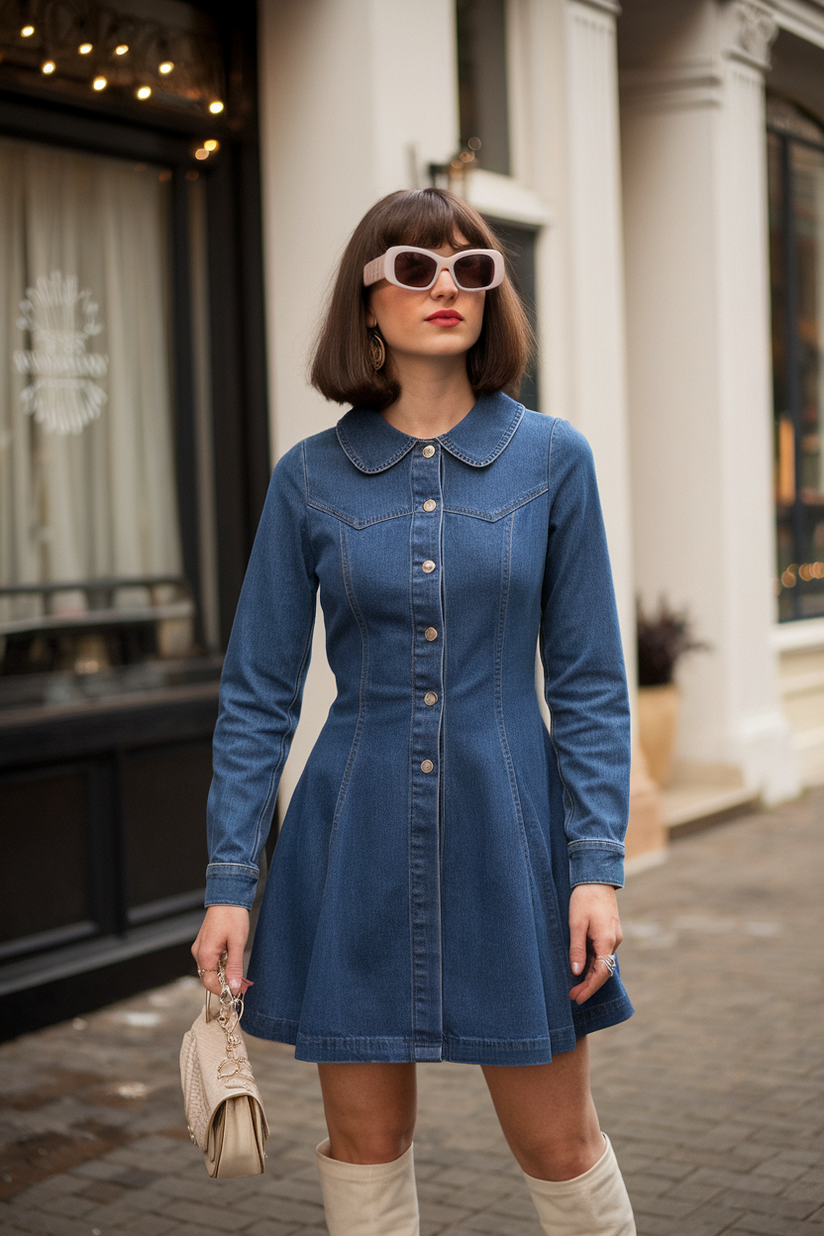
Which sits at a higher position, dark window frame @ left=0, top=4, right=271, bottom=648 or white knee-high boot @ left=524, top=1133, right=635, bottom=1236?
dark window frame @ left=0, top=4, right=271, bottom=648

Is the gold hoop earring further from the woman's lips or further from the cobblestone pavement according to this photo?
the cobblestone pavement

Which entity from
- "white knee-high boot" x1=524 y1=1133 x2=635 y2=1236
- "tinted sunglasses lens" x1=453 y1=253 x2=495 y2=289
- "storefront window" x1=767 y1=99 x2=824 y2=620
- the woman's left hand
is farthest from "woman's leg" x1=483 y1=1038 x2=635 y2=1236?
"storefront window" x1=767 y1=99 x2=824 y2=620

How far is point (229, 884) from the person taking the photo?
6.76 ft

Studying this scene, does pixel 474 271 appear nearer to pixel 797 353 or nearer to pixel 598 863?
pixel 598 863

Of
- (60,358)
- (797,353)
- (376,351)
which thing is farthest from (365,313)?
(797,353)

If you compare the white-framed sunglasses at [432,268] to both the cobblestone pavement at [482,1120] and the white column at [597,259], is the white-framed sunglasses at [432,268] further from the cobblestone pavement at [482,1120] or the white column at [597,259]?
the white column at [597,259]

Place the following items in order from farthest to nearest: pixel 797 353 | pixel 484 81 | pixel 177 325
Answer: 1. pixel 797 353
2. pixel 484 81
3. pixel 177 325

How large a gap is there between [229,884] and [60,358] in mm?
3453

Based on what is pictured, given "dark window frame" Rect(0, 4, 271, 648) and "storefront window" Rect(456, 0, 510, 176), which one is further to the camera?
"storefront window" Rect(456, 0, 510, 176)

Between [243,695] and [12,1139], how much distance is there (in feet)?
7.34

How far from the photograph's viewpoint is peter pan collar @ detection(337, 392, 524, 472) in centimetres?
212

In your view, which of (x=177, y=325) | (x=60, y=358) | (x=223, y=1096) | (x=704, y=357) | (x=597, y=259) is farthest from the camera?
(x=704, y=357)

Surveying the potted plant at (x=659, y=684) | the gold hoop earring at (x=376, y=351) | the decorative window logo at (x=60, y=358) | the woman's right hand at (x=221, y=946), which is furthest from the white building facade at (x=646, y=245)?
the woman's right hand at (x=221, y=946)

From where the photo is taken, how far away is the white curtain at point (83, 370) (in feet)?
16.3
